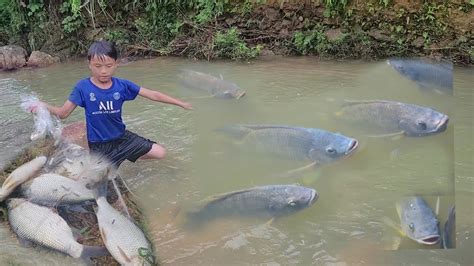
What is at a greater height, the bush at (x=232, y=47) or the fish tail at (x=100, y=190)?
the bush at (x=232, y=47)

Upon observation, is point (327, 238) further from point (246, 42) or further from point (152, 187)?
point (246, 42)

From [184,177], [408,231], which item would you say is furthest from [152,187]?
[408,231]

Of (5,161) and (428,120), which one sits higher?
(428,120)

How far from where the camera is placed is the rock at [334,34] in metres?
7.97

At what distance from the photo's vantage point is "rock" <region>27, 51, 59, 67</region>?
8508 mm

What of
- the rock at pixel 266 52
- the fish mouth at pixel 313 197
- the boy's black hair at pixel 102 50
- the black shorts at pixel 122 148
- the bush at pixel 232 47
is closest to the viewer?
the boy's black hair at pixel 102 50

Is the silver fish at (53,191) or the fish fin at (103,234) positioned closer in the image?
the fish fin at (103,234)

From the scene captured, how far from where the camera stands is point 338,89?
6516 mm

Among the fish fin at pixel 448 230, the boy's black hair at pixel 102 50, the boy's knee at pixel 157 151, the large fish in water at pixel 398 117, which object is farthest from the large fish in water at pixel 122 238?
the large fish in water at pixel 398 117

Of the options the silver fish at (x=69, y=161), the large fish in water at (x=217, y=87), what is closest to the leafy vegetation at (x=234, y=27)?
Answer: the large fish in water at (x=217, y=87)

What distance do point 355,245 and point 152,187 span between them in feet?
5.50

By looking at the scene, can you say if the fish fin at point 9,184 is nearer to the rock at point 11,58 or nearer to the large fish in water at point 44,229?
the large fish in water at point 44,229

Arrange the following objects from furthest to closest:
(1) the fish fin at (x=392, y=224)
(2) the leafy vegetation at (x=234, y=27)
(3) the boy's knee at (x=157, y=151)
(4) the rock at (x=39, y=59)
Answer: (4) the rock at (x=39, y=59) < (2) the leafy vegetation at (x=234, y=27) < (3) the boy's knee at (x=157, y=151) < (1) the fish fin at (x=392, y=224)

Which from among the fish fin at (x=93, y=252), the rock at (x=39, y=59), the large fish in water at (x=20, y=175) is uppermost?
the large fish in water at (x=20, y=175)
